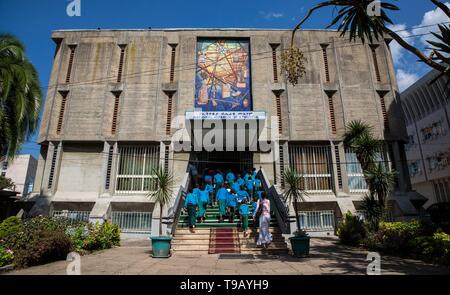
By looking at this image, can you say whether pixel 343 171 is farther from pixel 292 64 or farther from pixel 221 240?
pixel 292 64

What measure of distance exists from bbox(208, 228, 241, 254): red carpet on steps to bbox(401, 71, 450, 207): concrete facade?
97.0ft

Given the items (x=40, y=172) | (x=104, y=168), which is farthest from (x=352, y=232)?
(x=40, y=172)

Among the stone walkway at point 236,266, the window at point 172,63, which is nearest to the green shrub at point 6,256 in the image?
the stone walkway at point 236,266

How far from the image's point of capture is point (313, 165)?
20.3 m

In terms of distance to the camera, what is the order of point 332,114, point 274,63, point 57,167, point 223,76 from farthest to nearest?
point 274,63, point 223,76, point 332,114, point 57,167

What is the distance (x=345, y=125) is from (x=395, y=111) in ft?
13.0

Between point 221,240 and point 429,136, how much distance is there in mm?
33208

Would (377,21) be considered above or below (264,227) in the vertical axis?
above

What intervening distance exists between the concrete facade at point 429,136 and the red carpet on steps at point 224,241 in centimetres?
2956

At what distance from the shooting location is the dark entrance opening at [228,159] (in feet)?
69.6

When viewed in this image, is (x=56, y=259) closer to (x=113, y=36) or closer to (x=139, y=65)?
(x=139, y=65)

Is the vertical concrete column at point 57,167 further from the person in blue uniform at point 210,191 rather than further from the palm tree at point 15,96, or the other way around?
the person in blue uniform at point 210,191

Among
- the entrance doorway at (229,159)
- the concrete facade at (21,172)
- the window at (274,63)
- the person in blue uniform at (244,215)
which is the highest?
the window at (274,63)

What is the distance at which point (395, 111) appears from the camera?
68.1 ft
